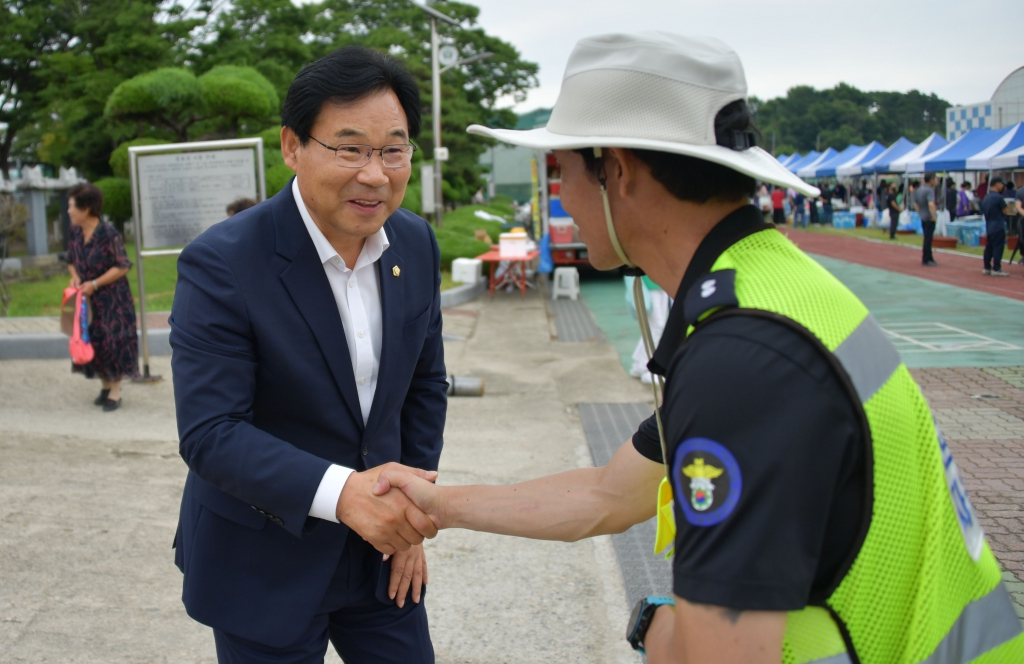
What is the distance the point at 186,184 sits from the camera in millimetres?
8125

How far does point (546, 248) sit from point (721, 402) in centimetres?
1622

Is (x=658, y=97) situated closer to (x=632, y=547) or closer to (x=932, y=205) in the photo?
(x=632, y=547)

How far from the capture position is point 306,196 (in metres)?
2.17

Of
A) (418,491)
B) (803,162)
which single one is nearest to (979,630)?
(418,491)

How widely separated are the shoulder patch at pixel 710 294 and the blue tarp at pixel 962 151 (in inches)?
797

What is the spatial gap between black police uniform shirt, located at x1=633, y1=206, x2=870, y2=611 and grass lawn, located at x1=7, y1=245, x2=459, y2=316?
1052cm

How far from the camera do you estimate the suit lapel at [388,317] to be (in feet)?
7.05

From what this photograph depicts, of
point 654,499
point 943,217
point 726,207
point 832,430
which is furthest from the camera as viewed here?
point 943,217

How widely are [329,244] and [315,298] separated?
167mm

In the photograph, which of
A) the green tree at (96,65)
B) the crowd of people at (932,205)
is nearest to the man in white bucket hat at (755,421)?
the crowd of people at (932,205)

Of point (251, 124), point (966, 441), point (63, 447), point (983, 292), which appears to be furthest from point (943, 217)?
point (63, 447)

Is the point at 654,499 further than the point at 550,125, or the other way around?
the point at 654,499

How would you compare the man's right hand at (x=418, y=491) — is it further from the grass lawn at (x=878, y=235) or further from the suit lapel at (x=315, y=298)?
the grass lawn at (x=878, y=235)

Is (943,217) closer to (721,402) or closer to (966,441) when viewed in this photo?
(966,441)
